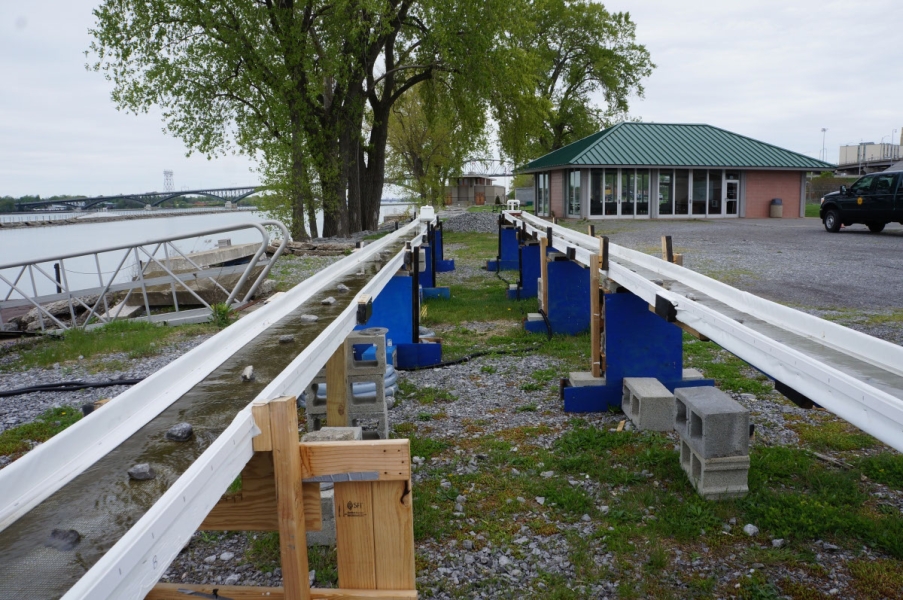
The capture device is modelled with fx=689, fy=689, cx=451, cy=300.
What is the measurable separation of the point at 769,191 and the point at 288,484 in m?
34.9

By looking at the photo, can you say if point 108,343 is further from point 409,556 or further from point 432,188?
point 432,188

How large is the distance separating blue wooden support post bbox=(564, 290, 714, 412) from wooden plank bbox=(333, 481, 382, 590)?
3690 millimetres

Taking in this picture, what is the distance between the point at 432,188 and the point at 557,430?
4204 centimetres

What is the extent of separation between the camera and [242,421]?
2.28 meters

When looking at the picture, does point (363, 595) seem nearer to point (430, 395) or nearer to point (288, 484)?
point (288, 484)

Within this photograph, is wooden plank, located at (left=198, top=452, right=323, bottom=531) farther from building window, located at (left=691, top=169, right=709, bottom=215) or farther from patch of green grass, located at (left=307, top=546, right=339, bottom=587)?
building window, located at (left=691, top=169, right=709, bottom=215)

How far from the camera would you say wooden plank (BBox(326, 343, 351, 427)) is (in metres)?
4.65

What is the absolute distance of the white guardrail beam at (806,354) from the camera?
2.24 m

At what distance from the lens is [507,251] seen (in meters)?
17.1

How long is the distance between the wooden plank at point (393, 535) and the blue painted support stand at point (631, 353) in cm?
365

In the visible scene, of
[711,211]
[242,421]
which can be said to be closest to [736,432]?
[242,421]

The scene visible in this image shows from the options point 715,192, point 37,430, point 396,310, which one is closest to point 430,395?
point 396,310

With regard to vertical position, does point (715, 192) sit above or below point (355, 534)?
above

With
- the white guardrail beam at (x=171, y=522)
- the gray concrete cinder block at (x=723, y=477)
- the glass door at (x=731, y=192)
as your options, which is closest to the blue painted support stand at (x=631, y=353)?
the gray concrete cinder block at (x=723, y=477)
